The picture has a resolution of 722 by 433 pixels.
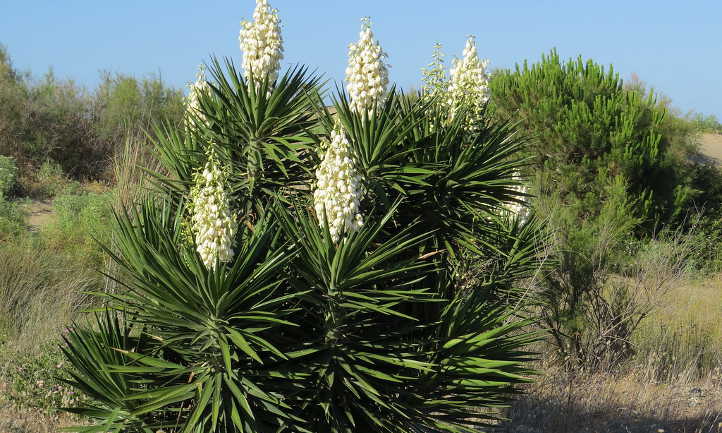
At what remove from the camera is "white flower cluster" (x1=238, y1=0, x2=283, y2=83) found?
134 inches

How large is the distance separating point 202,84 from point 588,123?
10706 mm

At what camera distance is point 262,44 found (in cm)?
342

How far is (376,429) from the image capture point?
3.19 meters

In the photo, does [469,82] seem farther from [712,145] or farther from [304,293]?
[712,145]

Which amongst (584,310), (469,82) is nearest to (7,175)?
(584,310)

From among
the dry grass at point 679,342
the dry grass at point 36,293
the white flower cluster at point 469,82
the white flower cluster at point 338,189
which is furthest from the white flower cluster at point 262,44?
the dry grass at point 679,342

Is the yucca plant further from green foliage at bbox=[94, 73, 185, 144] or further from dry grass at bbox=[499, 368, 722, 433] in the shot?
green foliage at bbox=[94, 73, 185, 144]

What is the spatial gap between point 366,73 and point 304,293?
1.01m

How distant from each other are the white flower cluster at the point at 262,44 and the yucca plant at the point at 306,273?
0.01 meters

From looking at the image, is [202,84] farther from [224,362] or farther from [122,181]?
[122,181]

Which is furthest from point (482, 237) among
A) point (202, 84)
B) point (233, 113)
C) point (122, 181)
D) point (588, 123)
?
point (588, 123)

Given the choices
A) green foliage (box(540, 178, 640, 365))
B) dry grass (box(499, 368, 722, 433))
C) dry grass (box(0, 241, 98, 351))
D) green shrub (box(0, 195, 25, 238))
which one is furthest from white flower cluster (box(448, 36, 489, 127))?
green shrub (box(0, 195, 25, 238))

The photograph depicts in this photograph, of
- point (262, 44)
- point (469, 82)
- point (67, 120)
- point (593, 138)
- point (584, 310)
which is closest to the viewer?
point (262, 44)

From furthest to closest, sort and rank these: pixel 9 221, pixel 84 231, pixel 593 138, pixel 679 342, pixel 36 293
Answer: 1. pixel 593 138
2. pixel 9 221
3. pixel 84 231
4. pixel 679 342
5. pixel 36 293
